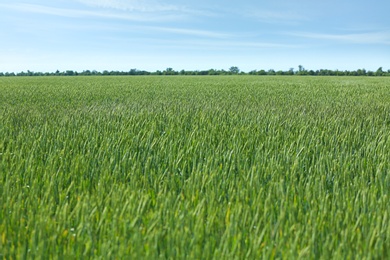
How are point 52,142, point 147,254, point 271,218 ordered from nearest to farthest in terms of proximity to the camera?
point 147,254 < point 271,218 < point 52,142

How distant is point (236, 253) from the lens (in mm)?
1280

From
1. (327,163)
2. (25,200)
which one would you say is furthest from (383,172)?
(25,200)

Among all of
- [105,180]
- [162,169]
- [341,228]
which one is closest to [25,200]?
[105,180]

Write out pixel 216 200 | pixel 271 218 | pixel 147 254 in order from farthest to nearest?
pixel 216 200 < pixel 271 218 < pixel 147 254

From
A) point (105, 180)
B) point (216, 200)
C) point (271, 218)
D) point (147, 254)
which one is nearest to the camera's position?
point (147, 254)

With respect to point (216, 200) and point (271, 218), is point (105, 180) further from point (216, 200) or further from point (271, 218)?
point (271, 218)

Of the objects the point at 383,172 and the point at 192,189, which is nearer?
the point at 192,189

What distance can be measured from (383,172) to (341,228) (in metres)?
0.87

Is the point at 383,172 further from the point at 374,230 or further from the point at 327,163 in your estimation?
the point at 374,230

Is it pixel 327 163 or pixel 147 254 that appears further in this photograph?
pixel 327 163

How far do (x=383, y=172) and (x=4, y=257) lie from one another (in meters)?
1.88

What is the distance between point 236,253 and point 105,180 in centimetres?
100

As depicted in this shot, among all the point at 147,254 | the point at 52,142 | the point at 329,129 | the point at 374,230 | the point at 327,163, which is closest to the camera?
the point at 147,254

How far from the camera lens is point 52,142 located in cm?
287
